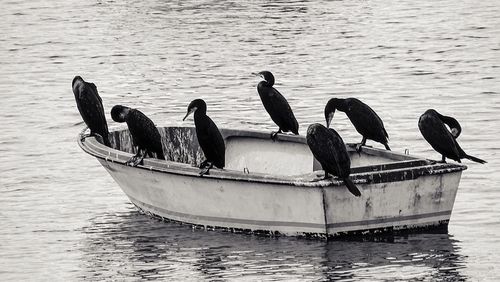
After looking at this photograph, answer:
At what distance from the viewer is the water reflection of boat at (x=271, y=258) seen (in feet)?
55.6

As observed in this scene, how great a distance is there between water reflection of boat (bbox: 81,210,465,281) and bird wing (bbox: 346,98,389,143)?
5.18 feet

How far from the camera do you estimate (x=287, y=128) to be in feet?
66.4

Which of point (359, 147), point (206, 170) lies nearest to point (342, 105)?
point (359, 147)

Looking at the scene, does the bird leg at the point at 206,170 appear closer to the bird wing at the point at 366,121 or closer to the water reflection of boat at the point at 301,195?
the water reflection of boat at the point at 301,195

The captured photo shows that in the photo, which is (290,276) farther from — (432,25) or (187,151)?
(432,25)

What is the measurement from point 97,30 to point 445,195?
3054 cm

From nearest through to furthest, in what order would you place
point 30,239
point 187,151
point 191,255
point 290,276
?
1. point 290,276
2. point 191,255
3. point 30,239
4. point 187,151

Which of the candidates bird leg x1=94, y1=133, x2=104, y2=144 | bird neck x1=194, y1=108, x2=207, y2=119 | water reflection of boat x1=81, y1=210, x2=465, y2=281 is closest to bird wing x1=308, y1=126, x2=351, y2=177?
water reflection of boat x1=81, y1=210, x2=465, y2=281

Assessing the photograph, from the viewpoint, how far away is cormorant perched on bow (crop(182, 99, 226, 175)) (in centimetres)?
1830

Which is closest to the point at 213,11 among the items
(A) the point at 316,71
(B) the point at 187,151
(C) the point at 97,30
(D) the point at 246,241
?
(C) the point at 97,30

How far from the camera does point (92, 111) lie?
2048cm

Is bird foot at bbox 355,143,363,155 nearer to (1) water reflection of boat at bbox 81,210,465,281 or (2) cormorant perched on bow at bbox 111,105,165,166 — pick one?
(1) water reflection of boat at bbox 81,210,465,281

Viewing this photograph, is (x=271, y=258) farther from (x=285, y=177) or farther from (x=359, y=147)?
(x=359, y=147)

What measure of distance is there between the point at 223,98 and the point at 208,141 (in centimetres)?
1295
